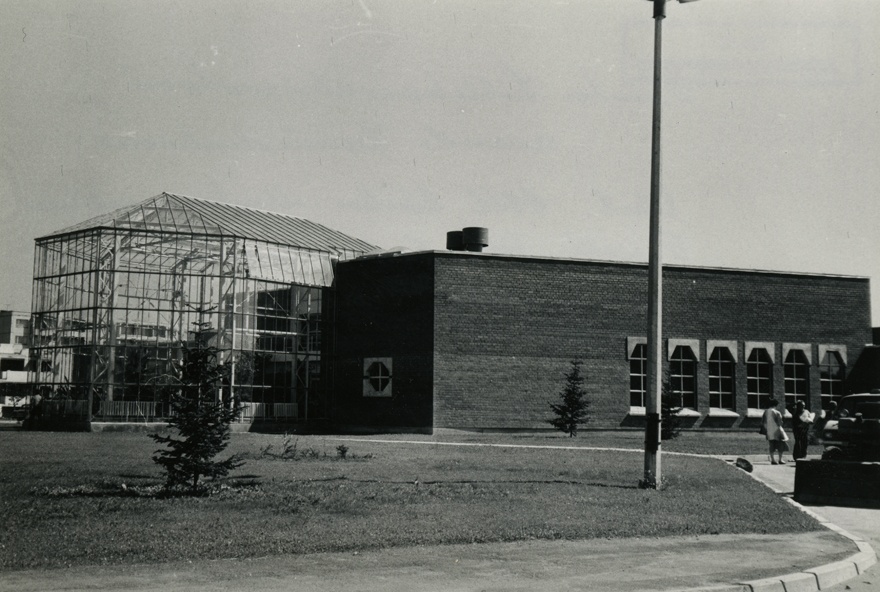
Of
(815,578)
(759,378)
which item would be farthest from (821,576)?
(759,378)

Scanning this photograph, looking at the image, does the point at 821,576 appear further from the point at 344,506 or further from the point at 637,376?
the point at 637,376

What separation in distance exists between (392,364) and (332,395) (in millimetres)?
6063

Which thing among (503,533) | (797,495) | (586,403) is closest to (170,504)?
(503,533)

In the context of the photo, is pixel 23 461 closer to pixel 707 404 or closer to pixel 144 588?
pixel 144 588

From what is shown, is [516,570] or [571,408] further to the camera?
[571,408]

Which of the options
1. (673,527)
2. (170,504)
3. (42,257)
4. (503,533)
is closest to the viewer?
(503,533)

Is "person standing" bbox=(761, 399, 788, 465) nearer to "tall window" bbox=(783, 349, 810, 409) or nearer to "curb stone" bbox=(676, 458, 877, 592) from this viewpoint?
"curb stone" bbox=(676, 458, 877, 592)

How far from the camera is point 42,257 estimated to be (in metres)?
40.6

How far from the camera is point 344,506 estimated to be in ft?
41.5

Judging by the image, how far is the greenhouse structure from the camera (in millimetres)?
37219

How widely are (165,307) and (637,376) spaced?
67.9 ft

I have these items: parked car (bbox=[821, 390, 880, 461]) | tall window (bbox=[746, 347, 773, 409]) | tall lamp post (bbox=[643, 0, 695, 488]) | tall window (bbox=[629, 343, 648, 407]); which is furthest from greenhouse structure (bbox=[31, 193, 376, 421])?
parked car (bbox=[821, 390, 880, 461])

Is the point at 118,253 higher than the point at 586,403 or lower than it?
higher

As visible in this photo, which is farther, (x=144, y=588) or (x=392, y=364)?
(x=392, y=364)
